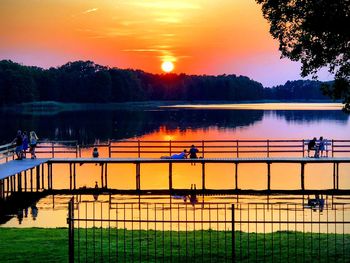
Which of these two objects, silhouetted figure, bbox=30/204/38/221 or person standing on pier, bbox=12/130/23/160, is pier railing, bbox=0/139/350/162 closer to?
person standing on pier, bbox=12/130/23/160

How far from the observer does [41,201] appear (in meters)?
36.6

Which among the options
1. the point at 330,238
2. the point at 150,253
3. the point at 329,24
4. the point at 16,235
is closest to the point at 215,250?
the point at 150,253

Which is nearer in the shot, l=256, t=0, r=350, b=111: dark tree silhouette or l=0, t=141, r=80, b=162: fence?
l=256, t=0, r=350, b=111: dark tree silhouette

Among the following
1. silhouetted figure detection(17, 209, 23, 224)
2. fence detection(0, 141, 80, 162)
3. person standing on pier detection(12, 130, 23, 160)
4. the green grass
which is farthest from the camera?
person standing on pier detection(12, 130, 23, 160)

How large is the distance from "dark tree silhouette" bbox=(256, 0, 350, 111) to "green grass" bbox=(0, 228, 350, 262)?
6500 mm

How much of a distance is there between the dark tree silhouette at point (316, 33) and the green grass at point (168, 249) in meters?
6.50

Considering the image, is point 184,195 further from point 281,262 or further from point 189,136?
point 189,136

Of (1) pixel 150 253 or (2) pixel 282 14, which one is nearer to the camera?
(1) pixel 150 253

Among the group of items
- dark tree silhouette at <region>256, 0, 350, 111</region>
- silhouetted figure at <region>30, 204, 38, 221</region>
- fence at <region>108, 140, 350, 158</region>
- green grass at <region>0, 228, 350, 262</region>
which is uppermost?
dark tree silhouette at <region>256, 0, 350, 111</region>

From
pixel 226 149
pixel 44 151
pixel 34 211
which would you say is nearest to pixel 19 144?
pixel 34 211

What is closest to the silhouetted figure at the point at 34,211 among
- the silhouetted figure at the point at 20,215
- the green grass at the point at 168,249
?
the silhouetted figure at the point at 20,215

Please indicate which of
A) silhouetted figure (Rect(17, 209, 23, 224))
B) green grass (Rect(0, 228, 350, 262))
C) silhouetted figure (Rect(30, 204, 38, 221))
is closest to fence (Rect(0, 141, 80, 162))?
silhouetted figure (Rect(30, 204, 38, 221))

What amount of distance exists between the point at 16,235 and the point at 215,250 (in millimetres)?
7658

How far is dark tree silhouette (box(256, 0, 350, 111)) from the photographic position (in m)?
22.8
